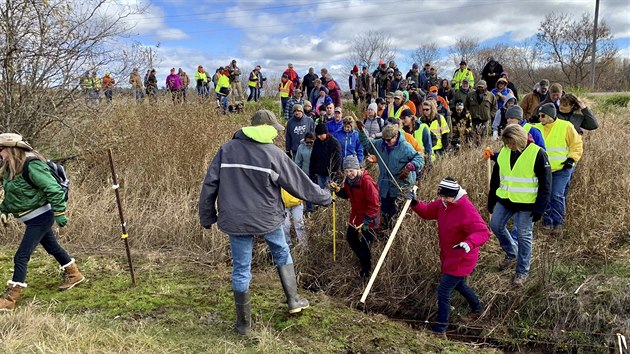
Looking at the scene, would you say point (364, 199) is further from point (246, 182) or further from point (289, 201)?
point (246, 182)

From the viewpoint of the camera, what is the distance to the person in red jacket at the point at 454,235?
4.17 m

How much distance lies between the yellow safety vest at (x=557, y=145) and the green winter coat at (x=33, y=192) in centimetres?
542

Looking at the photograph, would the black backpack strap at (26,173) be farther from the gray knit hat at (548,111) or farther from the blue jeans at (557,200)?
the blue jeans at (557,200)

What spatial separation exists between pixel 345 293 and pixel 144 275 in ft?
7.89

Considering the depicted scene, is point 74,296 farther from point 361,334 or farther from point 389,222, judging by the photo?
point 389,222

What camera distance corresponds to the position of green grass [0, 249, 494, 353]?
3.54 m

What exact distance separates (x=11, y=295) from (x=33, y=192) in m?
1.04

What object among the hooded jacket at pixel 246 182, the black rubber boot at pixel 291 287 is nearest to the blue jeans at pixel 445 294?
the black rubber boot at pixel 291 287

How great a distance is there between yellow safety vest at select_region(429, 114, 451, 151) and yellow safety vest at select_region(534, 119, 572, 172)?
2.51 meters

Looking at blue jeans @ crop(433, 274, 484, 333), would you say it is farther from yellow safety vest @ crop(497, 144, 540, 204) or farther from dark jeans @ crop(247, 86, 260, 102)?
dark jeans @ crop(247, 86, 260, 102)

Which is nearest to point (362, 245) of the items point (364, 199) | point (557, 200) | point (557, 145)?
point (364, 199)

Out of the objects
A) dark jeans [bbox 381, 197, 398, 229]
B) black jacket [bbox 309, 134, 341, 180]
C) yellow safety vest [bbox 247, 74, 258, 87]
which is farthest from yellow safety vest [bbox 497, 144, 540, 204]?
yellow safety vest [bbox 247, 74, 258, 87]

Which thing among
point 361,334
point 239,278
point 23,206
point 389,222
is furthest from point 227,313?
point 389,222

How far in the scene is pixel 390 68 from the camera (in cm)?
1407
